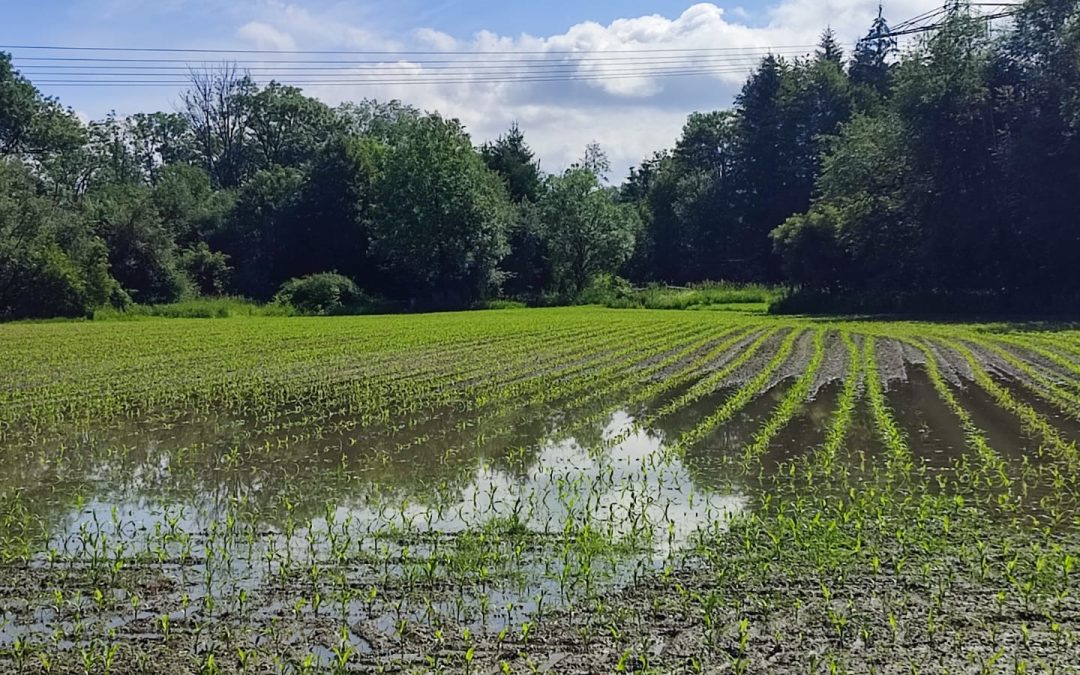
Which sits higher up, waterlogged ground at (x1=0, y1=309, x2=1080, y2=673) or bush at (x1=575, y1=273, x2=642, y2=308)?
bush at (x1=575, y1=273, x2=642, y2=308)

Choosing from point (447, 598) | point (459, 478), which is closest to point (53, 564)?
point (447, 598)

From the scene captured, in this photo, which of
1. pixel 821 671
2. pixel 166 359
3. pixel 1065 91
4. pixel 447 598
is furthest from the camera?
pixel 1065 91

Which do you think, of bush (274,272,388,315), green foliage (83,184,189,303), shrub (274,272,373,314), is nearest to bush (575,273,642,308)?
bush (274,272,388,315)

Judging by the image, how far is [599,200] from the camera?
56000 millimetres

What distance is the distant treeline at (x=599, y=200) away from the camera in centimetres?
3581

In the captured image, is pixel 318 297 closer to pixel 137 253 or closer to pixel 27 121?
pixel 137 253

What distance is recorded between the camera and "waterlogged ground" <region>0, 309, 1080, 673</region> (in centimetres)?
513

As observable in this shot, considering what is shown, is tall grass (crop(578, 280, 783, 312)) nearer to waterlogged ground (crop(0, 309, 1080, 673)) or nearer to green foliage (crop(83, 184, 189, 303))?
green foliage (crop(83, 184, 189, 303))

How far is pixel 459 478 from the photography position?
9.38 m

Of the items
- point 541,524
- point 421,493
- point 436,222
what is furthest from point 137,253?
point 541,524

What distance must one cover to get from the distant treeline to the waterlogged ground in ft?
71.4

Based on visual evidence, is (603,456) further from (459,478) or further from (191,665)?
(191,665)

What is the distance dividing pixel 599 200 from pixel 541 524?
4948cm

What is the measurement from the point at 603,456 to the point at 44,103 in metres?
58.3
